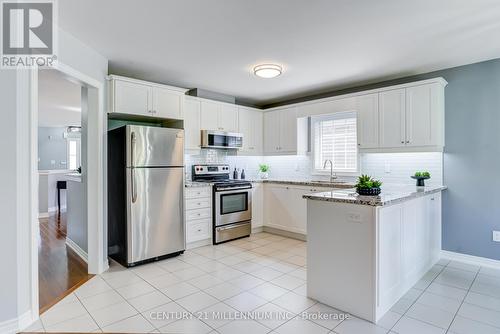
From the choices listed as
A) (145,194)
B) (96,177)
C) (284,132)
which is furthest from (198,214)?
(284,132)

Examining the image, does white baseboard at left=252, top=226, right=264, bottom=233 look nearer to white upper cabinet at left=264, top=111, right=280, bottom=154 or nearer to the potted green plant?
the potted green plant

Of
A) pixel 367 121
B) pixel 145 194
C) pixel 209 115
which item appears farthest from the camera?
pixel 209 115

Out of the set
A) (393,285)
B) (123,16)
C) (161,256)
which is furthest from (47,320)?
(393,285)

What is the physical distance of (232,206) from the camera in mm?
4613

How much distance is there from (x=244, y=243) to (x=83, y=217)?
2.34 m

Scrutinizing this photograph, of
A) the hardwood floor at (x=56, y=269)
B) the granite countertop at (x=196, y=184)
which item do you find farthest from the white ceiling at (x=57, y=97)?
the hardwood floor at (x=56, y=269)

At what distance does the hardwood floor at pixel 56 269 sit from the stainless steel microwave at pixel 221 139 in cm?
243

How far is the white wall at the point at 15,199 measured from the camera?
81.7 inches

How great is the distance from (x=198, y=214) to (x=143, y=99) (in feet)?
5.93

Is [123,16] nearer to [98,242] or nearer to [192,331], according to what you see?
[98,242]

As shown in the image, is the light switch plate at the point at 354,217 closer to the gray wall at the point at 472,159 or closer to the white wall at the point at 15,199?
the gray wall at the point at 472,159

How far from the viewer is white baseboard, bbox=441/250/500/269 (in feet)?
11.2

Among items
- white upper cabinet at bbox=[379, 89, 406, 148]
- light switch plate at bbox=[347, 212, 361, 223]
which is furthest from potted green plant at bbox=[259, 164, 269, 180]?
light switch plate at bbox=[347, 212, 361, 223]

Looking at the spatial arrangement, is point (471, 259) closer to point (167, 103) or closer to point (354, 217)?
point (354, 217)
